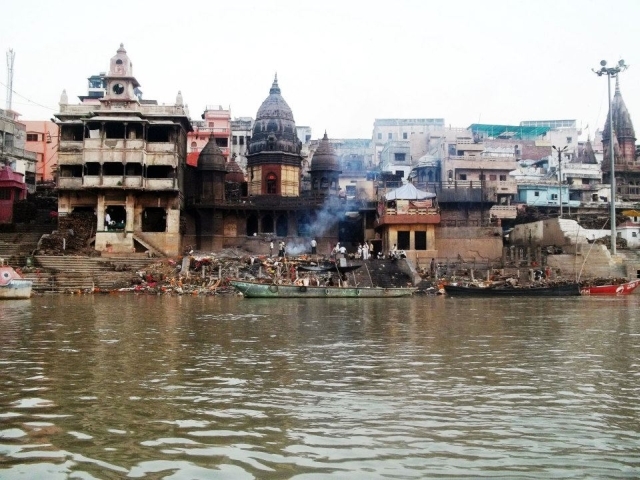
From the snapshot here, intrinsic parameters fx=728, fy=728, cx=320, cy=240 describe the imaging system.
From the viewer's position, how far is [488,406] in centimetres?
900

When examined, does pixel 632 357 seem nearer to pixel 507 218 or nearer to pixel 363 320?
pixel 363 320

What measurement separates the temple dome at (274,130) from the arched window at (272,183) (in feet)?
7.06

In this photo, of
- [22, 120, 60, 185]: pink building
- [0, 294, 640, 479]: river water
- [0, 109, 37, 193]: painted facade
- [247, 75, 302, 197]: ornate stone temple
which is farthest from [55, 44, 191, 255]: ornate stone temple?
[0, 294, 640, 479]: river water

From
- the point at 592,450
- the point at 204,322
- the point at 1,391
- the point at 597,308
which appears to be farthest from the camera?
the point at 597,308

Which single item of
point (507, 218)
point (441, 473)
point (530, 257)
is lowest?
point (441, 473)

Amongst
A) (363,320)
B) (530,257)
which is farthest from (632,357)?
(530,257)

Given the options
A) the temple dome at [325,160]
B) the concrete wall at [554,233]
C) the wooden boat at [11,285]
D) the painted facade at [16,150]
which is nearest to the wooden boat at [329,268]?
the wooden boat at [11,285]

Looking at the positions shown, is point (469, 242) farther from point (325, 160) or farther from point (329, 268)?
point (329, 268)

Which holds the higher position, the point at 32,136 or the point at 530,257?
the point at 32,136

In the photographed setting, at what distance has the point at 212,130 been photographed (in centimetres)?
7619

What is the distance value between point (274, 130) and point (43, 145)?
29369 millimetres

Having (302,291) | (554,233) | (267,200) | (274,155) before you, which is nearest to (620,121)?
(554,233)

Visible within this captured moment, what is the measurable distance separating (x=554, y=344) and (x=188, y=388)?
903cm

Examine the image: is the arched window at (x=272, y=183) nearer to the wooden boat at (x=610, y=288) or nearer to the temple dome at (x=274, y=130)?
the temple dome at (x=274, y=130)
